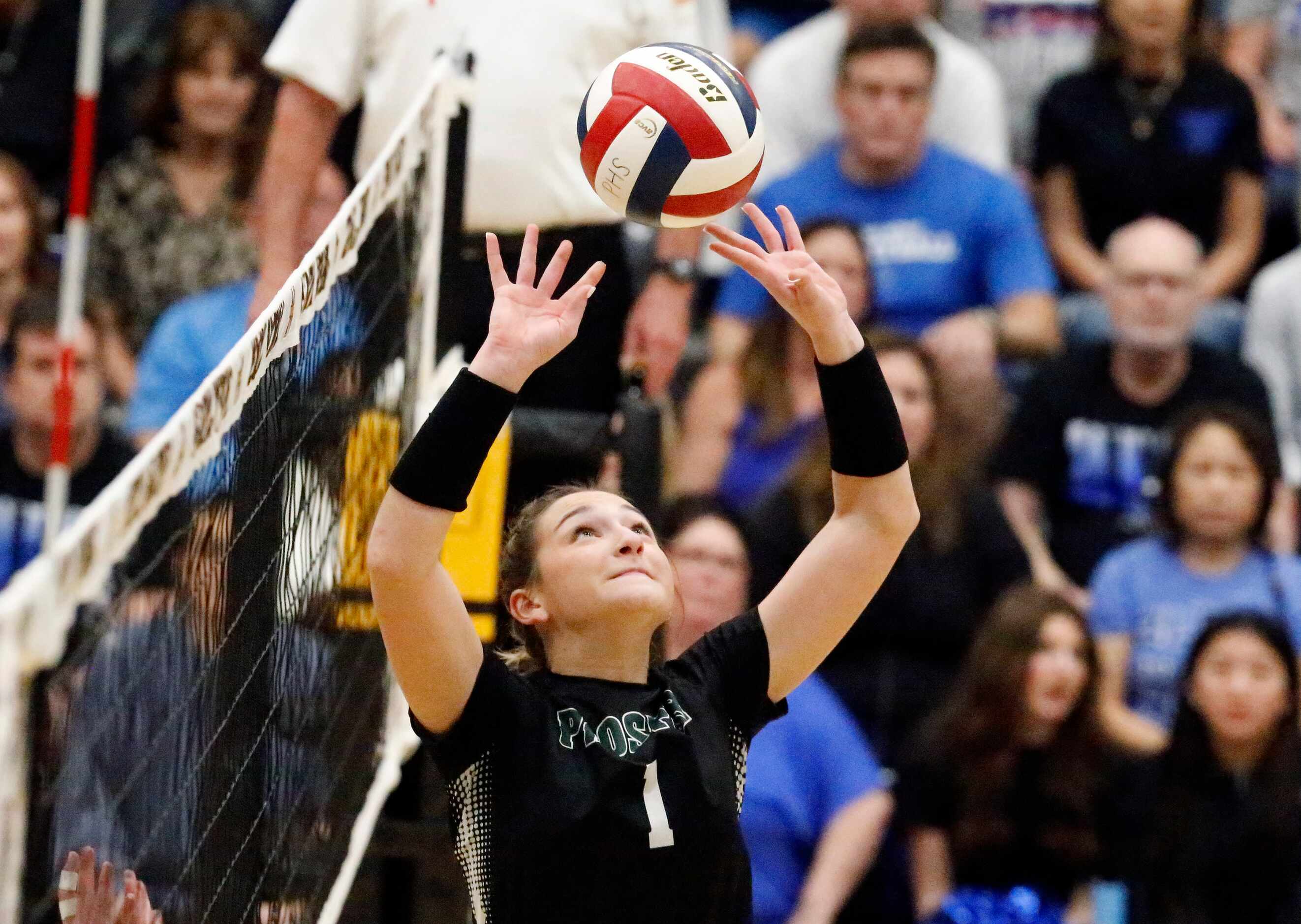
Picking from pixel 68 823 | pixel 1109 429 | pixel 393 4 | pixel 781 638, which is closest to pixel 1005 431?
pixel 1109 429

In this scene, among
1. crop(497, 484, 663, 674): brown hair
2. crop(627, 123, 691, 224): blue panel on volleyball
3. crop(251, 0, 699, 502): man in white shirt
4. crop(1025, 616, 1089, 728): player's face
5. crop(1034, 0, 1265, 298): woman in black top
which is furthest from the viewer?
crop(1034, 0, 1265, 298): woman in black top

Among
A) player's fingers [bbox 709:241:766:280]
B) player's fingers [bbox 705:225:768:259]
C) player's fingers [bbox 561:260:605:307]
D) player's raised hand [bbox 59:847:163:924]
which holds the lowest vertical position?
player's raised hand [bbox 59:847:163:924]

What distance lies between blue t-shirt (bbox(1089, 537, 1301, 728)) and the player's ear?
361cm

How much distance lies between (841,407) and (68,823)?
150 cm

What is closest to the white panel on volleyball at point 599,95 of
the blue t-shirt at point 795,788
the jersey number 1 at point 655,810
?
the jersey number 1 at point 655,810

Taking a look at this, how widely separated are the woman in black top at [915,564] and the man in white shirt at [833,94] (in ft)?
5.11

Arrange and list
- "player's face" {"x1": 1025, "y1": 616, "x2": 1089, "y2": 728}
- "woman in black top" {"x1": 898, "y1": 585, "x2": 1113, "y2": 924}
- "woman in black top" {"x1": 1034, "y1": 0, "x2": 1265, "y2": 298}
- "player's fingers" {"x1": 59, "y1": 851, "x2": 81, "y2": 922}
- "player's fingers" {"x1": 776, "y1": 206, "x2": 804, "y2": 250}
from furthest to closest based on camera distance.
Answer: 1. "woman in black top" {"x1": 1034, "y1": 0, "x2": 1265, "y2": 298}
2. "player's face" {"x1": 1025, "y1": 616, "x2": 1089, "y2": 728}
3. "woman in black top" {"x1": 898, "y1": 585, "x2": 1113, "y2": 924}
4. "player's fingers" {"x1": 776, "y1": 206, "x2": 804, "y2": 250}
5. "player's fingers" {"x1": 59, "y1": 851, "x2": 81, "y2": 922}

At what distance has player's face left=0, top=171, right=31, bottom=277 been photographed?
7.50 metres

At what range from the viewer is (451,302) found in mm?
5336

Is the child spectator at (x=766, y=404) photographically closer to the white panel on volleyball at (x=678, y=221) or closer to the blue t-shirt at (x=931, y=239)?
the blue t-shirt at (x=931, y=239)

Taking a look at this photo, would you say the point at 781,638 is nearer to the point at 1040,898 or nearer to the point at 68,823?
the point at 68,823

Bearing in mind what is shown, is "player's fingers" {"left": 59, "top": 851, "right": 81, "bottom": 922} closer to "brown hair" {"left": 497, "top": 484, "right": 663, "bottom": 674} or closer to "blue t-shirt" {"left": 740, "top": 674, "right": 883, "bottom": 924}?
"brown hair" {"left": 497, "top": 484, "right": 663, "bottom": 674}

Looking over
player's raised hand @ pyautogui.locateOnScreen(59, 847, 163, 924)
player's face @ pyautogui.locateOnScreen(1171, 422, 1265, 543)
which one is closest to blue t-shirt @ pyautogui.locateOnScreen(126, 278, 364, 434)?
player's face @ pyautogui.locateOnScreen(1171, 422, 1265, 543)

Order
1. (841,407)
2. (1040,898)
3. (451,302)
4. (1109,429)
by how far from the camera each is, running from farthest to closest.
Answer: (1109,429) → (1040,898) → (451,302) → (841,407)
